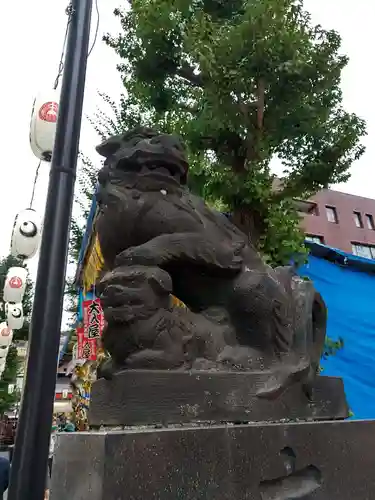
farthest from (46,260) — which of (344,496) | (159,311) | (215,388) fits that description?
(344,496)

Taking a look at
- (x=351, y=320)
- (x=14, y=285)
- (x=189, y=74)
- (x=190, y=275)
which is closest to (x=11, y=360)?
(x=14, y=285)

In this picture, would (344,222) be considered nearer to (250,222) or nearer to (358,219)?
(358,219)

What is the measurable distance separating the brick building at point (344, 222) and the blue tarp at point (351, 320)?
14724 millimetres

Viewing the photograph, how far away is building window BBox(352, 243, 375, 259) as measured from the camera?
21.3 metres

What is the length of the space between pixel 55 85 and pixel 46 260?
2.30m

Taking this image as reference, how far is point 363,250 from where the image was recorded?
21594mm

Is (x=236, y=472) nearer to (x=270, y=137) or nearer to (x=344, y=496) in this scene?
(x=344, y=496)

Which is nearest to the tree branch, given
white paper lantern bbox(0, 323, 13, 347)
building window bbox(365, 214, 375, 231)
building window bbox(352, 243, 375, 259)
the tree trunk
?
the tree trunk

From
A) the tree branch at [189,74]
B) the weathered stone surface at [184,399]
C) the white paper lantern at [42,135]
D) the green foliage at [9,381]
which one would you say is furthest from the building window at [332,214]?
the weathered stone surface at [184,399]

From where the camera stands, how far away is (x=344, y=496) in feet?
5.68

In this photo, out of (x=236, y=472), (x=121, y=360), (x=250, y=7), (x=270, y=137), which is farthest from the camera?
(x=270, y=137)

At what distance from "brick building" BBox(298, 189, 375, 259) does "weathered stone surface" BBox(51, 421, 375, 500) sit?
19.1 meters

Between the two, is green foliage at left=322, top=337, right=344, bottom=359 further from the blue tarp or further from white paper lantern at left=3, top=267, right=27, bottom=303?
white paper lantern at left=3, top=267, right=27, bottom=303

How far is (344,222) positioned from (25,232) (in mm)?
18883
